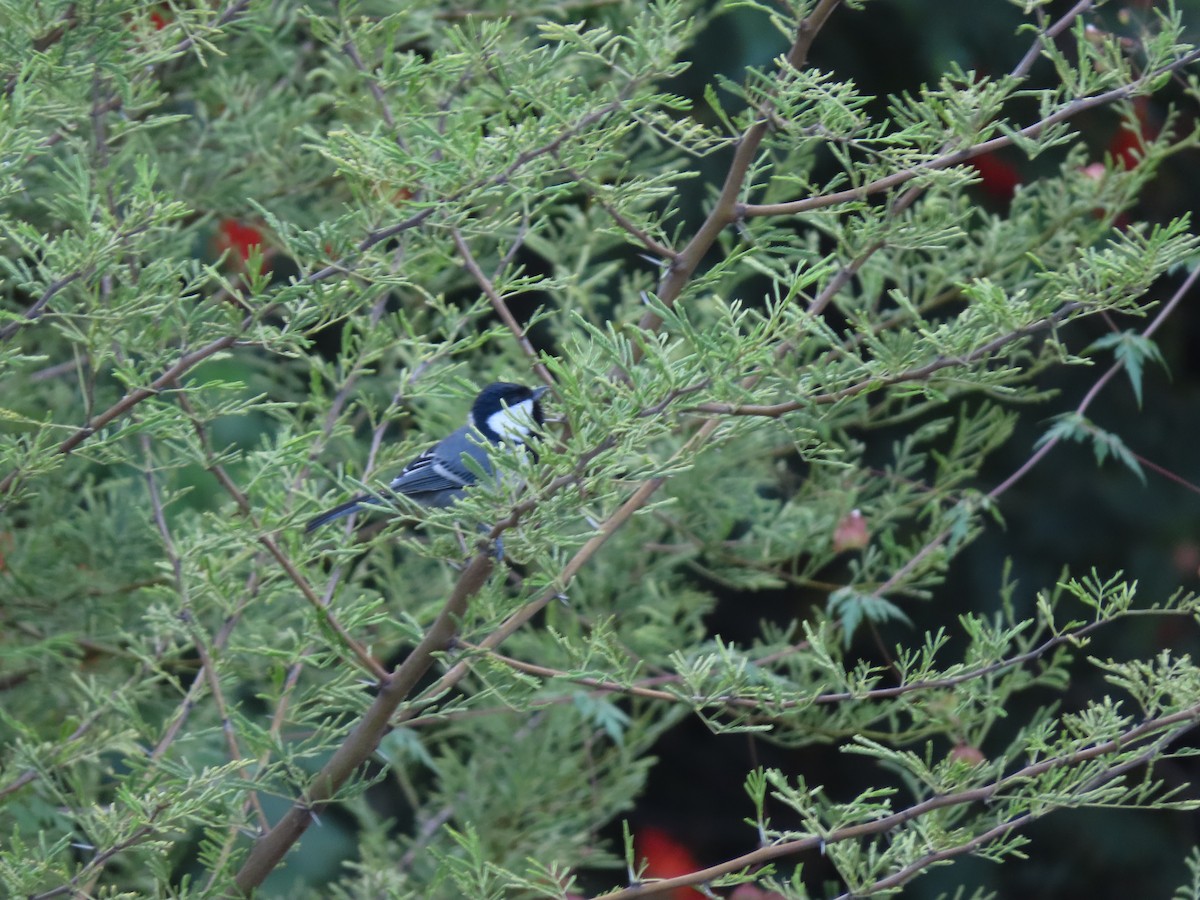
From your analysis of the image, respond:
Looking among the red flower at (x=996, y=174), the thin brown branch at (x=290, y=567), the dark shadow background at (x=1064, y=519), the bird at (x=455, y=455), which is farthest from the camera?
the dark shadow background at (x=1064, y=519)

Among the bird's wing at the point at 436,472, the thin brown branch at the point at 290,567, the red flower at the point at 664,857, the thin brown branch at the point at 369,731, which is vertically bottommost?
the red flower at the point at 664,857

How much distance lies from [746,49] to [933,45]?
0.47 meters

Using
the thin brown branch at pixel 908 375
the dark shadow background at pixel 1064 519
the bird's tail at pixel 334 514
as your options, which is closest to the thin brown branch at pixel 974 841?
the thin brown branch at pixel 908 375

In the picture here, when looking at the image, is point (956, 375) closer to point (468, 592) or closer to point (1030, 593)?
point (468, 592)

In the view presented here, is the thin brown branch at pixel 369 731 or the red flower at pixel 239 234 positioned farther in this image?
the red flower at pixel 239 234

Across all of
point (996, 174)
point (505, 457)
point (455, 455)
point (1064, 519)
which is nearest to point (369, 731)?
point (505, 457)

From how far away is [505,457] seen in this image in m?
1.29

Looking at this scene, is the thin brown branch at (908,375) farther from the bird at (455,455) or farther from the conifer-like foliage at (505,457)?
the bird at (455,455)

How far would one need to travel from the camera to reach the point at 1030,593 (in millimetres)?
3666

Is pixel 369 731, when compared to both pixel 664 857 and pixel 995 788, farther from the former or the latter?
pixel 664 857

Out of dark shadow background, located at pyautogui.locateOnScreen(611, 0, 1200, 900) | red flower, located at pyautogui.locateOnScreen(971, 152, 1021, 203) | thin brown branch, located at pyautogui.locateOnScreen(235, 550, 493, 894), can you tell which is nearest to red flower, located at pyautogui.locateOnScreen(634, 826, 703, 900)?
dark shadow background, located at pyautogui.locateOnScreen(611, 0, 1200, 900)

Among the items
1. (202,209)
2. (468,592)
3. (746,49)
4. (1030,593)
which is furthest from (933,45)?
(468,592)

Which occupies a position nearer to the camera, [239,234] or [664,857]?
[239,234]

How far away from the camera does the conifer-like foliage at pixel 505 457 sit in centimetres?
138
